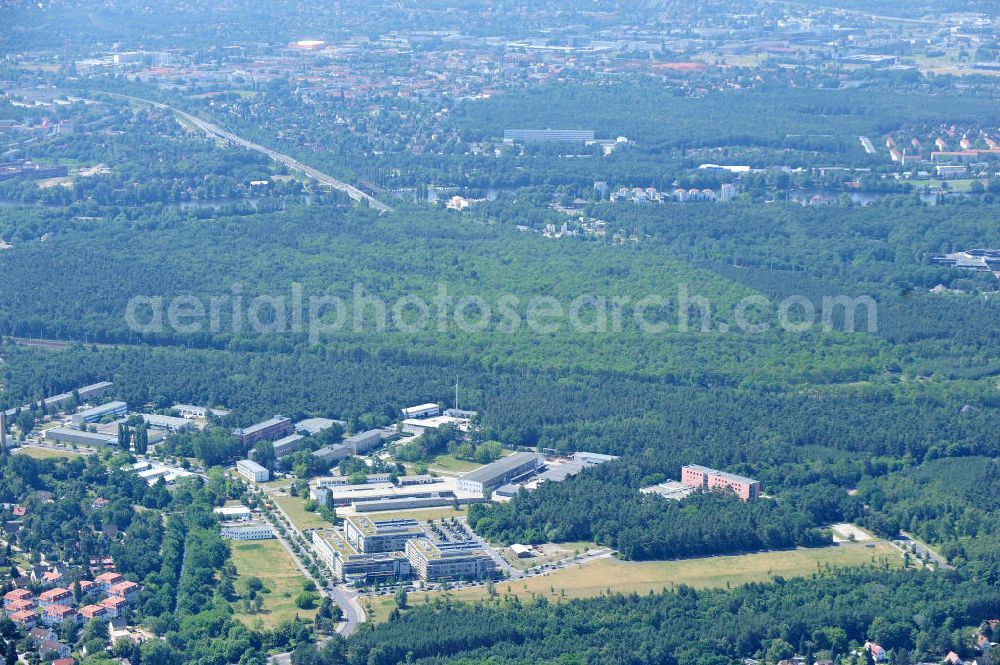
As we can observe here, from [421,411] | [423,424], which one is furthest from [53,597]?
[421,411]

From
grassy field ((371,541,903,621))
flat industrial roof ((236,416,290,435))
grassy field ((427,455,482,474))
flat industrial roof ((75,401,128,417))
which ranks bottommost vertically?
grassy field ((371,541,903,621))

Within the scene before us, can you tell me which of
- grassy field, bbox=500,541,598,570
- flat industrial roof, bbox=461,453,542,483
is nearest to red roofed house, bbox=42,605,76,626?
grassy field, bbox=500,541,598,570

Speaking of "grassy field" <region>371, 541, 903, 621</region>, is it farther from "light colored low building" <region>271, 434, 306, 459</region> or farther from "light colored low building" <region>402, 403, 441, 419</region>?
"light colored low building" <region>402, 403, 441, 419</region>

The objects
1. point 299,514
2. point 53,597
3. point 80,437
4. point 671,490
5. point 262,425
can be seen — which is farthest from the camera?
point 262,425

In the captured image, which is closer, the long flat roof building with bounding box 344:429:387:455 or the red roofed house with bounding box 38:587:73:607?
the red roofed house with bounding box 38:587:73:607

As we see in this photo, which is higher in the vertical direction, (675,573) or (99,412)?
(99,412)

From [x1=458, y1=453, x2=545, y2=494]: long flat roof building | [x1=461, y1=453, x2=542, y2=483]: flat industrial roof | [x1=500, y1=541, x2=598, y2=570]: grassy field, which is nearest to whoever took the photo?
[x1=500, y1=541, x2=598, y2=570]: grassy field

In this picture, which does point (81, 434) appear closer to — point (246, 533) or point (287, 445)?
point (287, 445)
